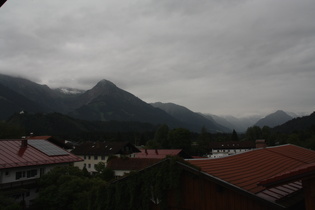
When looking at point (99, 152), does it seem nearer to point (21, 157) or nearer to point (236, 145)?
point (21, 157)

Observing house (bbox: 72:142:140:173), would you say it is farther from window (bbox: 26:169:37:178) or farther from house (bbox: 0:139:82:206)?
window (bbox: 26:169:37:178)

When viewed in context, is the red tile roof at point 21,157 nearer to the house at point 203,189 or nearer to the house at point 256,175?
the house at point 203,189

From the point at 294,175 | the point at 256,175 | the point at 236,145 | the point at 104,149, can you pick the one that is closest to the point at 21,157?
the point at 256,175

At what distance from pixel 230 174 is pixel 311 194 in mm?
4244

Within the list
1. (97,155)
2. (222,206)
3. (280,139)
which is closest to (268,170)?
(222,206)

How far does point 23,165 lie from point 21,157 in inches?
64.4

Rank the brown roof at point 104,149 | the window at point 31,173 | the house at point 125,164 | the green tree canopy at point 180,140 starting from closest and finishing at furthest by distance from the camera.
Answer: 1. the window at point 31,173
2. the house at point 125,164
3. the brown roof at point 104,149
4. the green tree canopy at point 180,140

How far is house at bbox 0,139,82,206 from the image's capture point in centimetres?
2064

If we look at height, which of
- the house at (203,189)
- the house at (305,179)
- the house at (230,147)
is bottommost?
the house at (230,147)

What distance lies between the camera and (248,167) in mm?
11477

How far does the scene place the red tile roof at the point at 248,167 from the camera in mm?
9266

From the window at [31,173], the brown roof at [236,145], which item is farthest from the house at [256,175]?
the brown roof at [236,145]

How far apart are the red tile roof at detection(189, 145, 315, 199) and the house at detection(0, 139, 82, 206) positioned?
1774 cm

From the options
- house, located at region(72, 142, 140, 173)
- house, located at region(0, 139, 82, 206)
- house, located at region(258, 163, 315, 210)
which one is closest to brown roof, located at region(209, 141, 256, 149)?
house, located at region(72, 142, 140, 173)
